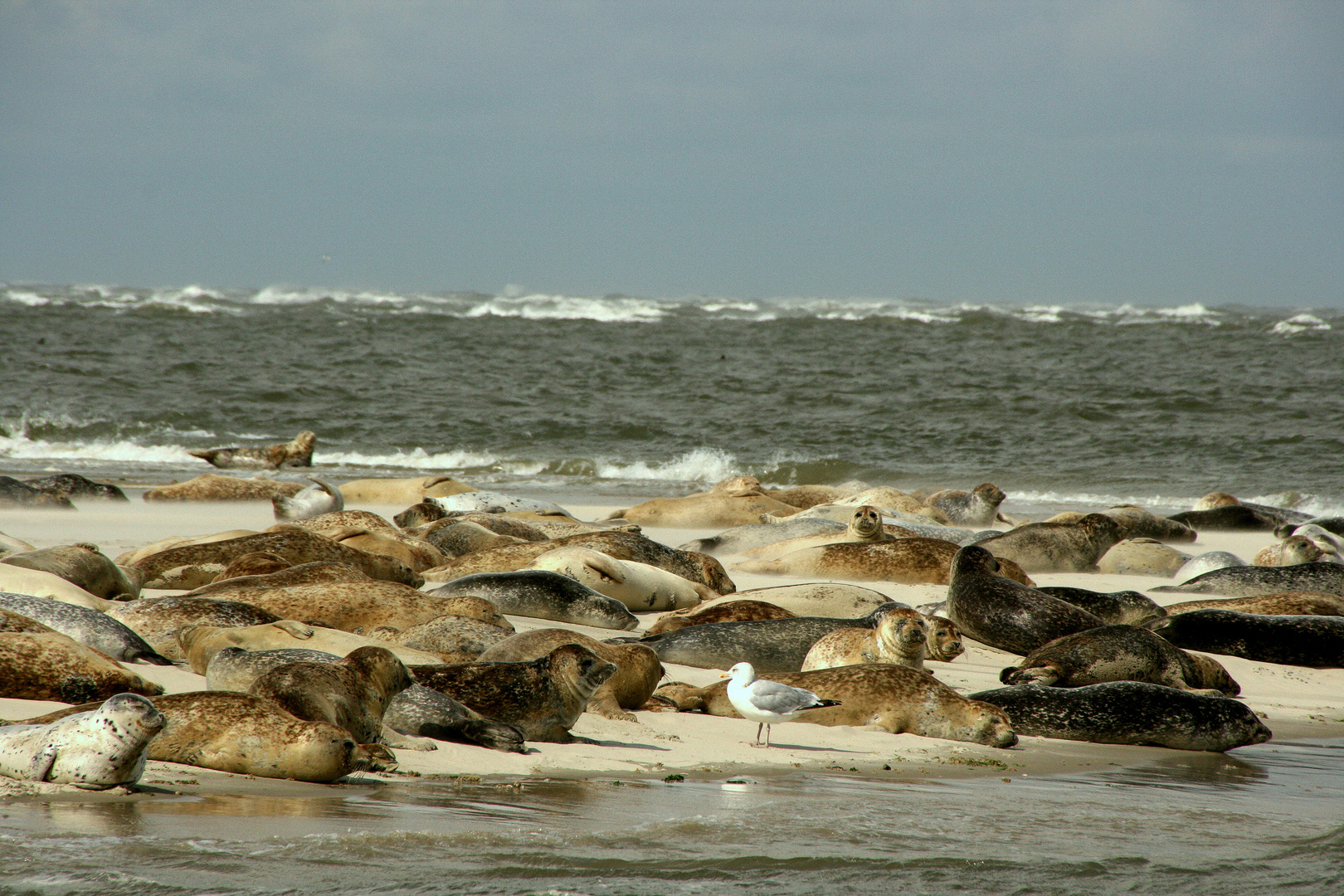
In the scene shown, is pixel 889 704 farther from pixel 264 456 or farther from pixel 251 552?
pixel 264 456

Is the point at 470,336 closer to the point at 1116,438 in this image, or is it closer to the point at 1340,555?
the point at 1116,438

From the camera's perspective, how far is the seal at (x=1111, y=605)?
6785 millimetres

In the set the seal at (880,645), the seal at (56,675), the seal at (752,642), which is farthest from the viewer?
the seal at (752,642)

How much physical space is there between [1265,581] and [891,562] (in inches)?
92.1

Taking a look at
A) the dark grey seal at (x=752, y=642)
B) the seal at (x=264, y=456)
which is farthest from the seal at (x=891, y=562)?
the seal at (x=264, y=456)

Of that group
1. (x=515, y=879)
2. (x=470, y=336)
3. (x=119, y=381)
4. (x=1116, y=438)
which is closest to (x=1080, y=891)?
(x=515, y=879)

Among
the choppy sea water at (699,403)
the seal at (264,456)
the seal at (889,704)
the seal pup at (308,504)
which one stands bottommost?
the seal at (889,704)

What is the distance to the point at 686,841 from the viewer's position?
3027 mm

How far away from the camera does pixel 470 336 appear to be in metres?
30.9

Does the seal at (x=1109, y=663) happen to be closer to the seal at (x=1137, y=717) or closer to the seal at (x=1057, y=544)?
the seal at (x=1137, y=717)

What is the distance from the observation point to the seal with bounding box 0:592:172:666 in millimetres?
4668

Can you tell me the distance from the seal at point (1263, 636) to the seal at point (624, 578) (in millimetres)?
2619

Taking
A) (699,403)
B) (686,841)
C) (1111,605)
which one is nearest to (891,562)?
(1111,605)

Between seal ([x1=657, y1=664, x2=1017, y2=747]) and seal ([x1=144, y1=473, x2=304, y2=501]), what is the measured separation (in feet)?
23.7
